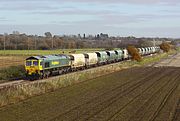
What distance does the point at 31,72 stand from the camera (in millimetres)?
46188

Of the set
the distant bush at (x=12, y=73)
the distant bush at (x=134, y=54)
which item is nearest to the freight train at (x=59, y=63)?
the distant bush at (x=12, y=73)

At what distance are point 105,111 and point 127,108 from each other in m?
2.13

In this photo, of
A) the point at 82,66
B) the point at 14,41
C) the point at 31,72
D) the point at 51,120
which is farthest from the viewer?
the point at 14,41

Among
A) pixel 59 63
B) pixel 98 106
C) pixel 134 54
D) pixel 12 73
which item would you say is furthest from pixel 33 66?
pixel 134 54

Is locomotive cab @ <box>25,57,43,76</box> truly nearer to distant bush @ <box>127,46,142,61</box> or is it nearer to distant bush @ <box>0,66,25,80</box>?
distant bush @ <box>0,66,25,80</box>

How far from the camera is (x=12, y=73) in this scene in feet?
164

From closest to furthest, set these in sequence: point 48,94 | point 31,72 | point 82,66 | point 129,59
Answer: point 48,94 < point 31,72 < point 82,66 < point 129,59

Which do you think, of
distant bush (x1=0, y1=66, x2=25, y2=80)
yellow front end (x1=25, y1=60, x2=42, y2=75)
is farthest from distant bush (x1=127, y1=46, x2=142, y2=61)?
yellow front end (x1=25, y1=60, x2=42, y2=75)

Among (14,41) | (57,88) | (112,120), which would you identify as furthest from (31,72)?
(14,41)

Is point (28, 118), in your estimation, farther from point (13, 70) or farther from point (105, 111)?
point (13, 70)

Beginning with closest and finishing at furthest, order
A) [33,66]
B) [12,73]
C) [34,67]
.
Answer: [34,67] → [33,66] → [12,73]

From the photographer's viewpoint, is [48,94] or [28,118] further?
[48,94]

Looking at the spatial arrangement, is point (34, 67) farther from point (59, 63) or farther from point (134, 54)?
point (134, 54)

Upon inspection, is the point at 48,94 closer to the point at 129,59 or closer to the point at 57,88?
the point at 57,88
